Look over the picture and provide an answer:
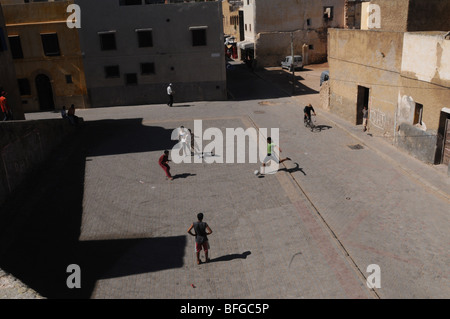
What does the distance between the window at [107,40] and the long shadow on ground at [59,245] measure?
13846 mm

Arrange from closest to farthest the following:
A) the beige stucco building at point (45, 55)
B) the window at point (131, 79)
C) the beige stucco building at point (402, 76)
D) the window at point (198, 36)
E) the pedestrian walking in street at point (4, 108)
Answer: the beige stucco building at point (402, 76) → the pedestrian walking in street at point (4, 108) → the beige stucco building at point (45, 55) → the window at point (198, 36) → the window at point (131, 79)

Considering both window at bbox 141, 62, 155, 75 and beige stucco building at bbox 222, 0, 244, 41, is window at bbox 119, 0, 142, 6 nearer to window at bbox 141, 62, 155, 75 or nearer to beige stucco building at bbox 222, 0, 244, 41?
window at bbox 141, 62, 155, 75

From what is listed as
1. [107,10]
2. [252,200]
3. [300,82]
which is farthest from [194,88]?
[252,200]

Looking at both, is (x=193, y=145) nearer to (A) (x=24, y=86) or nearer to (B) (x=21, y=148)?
(B) (x=21, y=148)

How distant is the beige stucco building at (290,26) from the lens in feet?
148

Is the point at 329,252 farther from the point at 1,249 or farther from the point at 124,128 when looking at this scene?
the point at 124,128

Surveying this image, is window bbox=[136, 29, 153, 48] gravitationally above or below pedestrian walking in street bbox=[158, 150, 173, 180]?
above

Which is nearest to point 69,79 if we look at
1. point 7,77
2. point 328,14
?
point 7,77

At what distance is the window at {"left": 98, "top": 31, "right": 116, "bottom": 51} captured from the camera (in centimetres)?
2980

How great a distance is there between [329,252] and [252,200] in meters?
3.99

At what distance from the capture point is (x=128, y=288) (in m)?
10.3

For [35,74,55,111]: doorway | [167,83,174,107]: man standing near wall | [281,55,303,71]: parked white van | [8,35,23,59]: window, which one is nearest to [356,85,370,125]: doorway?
[167,83,174,107]: man standing near wall

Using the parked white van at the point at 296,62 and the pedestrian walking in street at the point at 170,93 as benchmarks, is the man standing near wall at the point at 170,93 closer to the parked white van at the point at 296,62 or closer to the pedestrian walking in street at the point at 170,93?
the pedestrian walking in street at the point at 170,93

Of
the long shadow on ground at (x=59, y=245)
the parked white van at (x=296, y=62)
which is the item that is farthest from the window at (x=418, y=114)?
the parked white van at (x=296, y=62)
